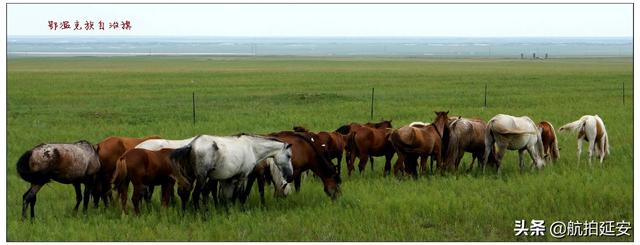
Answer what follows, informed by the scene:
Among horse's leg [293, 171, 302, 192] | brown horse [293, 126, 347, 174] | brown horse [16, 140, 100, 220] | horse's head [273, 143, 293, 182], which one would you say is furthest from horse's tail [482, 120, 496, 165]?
brown horse [16, 140, 100, 220]

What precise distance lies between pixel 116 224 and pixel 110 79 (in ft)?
137

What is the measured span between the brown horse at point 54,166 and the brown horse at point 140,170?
0.62 meters

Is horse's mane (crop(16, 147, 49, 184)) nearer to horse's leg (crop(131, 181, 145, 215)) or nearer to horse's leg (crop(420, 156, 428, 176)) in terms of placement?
horse's leg (crop(131, 181, 145, 215))

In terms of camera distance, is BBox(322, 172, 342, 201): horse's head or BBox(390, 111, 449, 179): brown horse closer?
BBox(322, 172, 342, 201): horse's head

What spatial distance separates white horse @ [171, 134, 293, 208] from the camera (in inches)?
429

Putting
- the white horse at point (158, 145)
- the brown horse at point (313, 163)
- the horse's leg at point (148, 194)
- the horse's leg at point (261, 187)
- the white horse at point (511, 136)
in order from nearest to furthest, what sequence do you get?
1. the white horse at point (158, 145)
2. the horse's leg at point (148, 194)
3. the horse's leg at point (261, 187)
4. the brown horse at point (313, 163)
5. the white horse at point (511, 136)

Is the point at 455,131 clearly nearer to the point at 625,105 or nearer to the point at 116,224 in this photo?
the point at 116,224

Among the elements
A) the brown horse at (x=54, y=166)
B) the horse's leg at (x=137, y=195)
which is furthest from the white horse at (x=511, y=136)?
the brown horse at (x=54, y=166)

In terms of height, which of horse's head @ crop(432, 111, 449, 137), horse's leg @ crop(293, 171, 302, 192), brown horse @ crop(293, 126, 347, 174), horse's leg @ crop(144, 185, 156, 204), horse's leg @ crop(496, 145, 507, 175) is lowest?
horse's leg @ crop(144, 185, 156, 204)

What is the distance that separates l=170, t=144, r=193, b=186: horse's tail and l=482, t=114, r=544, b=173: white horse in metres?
6.24

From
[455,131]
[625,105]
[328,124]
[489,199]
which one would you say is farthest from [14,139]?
[625,105]

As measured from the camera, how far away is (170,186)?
11258 mm

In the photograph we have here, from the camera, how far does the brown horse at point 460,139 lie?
1481cm

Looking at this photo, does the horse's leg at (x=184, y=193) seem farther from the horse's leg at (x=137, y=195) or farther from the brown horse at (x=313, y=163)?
the brown horse at (x=313, y=163)
